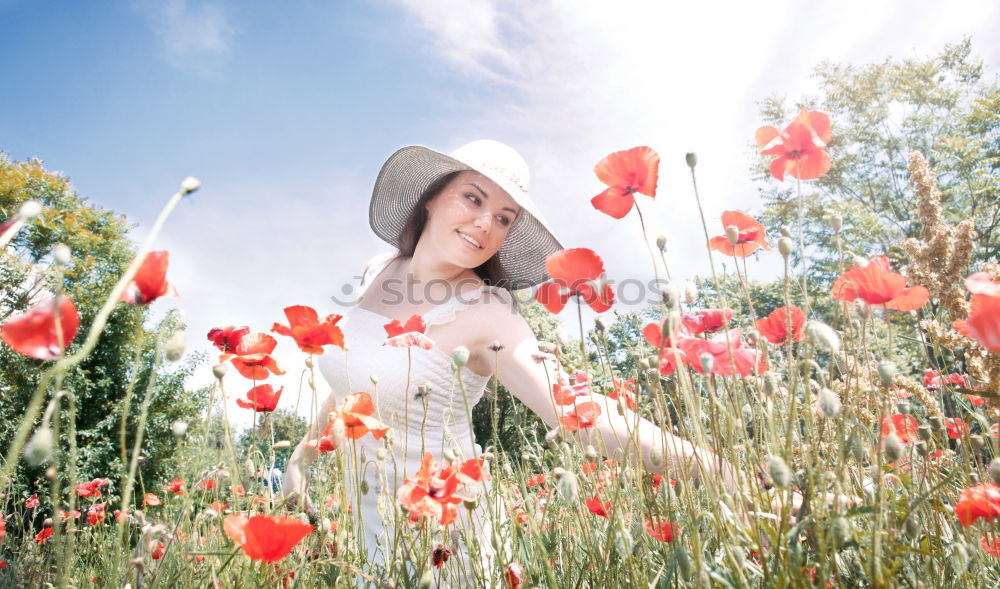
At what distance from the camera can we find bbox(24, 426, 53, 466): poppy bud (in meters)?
0.63

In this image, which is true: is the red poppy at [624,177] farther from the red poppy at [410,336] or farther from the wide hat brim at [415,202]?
the wide hat brim at [415,202]

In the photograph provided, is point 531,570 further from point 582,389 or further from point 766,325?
point 766,325

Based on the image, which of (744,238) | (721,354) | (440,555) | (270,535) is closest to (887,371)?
(721,354)

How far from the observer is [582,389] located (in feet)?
4.43

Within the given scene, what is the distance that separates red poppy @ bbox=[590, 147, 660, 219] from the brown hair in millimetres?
1606

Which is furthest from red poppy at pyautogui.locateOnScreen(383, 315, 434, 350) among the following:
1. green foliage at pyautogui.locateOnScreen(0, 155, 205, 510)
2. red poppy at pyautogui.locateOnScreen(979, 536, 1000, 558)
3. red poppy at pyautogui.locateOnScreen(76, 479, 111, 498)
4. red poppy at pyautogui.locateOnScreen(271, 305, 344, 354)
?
green foliage at pyautogui.locateOnScreen(0, 155, 205, 510)

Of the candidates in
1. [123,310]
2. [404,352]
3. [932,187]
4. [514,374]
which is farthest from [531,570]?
[123,310]

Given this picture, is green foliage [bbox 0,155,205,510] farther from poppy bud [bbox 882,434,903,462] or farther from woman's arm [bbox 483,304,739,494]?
poppy bud [bbox 882,434,903,462]

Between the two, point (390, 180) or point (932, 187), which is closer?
point (390, 180)

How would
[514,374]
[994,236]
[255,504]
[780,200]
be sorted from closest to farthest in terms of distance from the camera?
[255,504], [514,374], [994,236], [780,200]

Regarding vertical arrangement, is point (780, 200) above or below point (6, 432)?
above

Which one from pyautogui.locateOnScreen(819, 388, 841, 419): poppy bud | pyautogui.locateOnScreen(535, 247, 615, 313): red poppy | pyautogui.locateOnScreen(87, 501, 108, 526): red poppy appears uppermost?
pyautogui.locateOnScreen(535, 247, 615, 313): red poppy

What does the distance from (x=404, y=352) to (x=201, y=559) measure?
1.03m

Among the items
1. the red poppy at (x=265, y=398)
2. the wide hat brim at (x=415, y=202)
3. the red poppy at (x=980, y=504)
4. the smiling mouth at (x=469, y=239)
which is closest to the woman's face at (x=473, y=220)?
the smiling mouth at (x=469, y=239)
